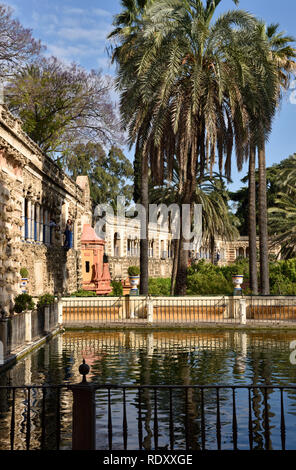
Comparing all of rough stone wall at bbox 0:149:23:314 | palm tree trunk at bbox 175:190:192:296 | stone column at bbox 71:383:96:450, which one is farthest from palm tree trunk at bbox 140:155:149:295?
stone column at bbox 71:383:96:450

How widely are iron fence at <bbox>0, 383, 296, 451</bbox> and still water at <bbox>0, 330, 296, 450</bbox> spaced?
0.7 inches

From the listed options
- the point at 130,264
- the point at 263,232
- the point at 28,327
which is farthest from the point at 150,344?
the point at 130,264

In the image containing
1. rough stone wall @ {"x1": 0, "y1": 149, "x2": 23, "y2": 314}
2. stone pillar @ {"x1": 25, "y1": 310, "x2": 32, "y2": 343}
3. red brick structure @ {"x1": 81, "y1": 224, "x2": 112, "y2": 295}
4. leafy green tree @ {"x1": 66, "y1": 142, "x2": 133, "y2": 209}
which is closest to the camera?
stone pillar @ {"x1": 25, "y1": 310, "x2": 32, "y2": 343}

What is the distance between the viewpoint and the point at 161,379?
43.0 ft

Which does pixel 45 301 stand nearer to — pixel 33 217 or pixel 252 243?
pixel 33 217

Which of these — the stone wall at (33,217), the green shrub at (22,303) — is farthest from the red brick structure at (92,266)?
the green shrub at (22,303)

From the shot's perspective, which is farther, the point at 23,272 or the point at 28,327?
the point at 23,272

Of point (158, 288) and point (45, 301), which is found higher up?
point (45, 301)

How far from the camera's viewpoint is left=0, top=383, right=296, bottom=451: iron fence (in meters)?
7.15

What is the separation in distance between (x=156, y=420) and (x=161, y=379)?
601 cm

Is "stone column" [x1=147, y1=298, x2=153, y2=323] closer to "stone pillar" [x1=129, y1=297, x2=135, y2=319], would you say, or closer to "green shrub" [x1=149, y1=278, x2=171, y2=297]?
"stone pillar" [x1=129, y1=297, x2=135, y2=319]

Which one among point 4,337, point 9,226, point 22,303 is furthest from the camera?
point 9,226

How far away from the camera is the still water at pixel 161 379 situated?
28.1 ft

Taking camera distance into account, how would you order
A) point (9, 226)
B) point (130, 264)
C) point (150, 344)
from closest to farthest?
point (150, 344), point (9, 226), point (130, 264)
